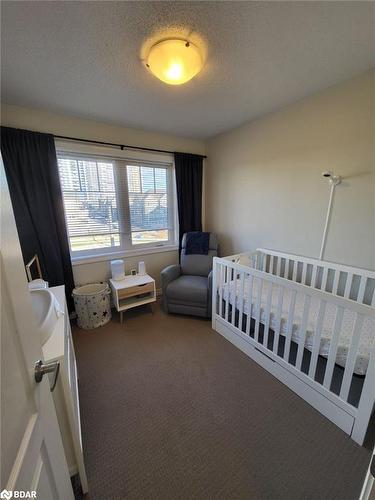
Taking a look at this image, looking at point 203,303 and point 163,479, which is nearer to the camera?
point 163,479

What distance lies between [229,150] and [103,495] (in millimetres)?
3516

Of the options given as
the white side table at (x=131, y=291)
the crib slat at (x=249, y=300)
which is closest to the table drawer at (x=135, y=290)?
the white side table at (x=131, y=291)

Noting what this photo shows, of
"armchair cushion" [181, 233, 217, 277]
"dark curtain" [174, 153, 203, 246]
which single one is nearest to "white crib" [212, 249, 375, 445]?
"armchair cushion" [181, 233, 217, 277]

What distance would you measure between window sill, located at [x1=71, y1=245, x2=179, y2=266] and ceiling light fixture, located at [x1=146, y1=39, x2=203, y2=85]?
84.7 inches

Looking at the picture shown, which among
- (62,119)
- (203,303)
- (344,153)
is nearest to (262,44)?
(344,153)

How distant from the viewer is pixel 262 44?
53.7 inches

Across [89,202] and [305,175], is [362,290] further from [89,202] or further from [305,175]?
[89,202]

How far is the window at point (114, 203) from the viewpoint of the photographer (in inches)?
104

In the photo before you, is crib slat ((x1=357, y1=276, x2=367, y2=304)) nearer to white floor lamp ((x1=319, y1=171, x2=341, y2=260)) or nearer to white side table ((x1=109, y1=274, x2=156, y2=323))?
white floor lamp ((x1=319, y1=171, x2=341, y2=260))

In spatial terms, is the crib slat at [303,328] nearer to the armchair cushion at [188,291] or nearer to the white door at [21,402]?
the armchair cushion at [188,291]

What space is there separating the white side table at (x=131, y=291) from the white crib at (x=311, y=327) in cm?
91

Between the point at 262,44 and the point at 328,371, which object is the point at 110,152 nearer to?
the point at 262,44

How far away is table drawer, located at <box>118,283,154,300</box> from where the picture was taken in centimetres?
255

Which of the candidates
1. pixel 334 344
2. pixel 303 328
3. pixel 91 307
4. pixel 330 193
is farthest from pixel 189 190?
pixel 334 344
